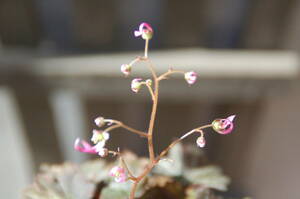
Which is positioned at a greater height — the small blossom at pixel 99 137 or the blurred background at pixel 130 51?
the blurred background at pixel 130 51

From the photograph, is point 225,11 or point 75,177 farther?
point 225,11

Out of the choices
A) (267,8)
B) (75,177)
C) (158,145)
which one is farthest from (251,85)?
(75,177)

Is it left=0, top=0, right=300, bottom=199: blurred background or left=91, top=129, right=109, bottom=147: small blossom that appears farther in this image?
left=0, top=0, right=300, bottom=199: blurred background

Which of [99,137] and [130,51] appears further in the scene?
[130,51]

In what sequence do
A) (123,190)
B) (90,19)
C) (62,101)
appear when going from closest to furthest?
(123,190) < (90,19) < (62,101)

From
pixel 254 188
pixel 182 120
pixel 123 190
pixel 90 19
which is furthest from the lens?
pixel 254 188

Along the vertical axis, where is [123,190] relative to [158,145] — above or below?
below

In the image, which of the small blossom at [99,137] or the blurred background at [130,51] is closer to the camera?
the small blossom at [99,137]

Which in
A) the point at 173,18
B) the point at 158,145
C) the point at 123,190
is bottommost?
the point at 123,190

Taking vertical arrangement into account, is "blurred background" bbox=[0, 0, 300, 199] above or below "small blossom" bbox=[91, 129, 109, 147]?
above

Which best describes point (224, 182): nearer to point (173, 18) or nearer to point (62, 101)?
point (173, 18)

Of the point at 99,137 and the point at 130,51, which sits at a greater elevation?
the point at 130,51
